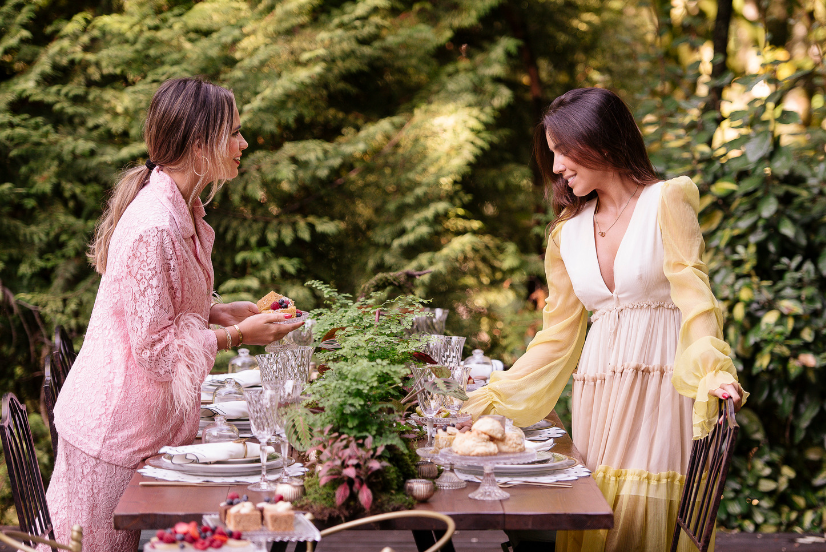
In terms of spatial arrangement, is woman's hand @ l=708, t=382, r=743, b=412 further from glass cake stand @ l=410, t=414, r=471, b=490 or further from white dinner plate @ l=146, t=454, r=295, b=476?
white dinner plate @ l=146, t=454, r=295, b=476

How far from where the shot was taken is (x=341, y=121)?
5.13m

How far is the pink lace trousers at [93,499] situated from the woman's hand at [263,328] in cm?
43

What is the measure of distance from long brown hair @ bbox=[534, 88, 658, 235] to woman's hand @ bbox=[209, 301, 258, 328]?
1.06 metres

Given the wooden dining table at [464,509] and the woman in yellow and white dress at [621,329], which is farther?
the woman in yellow and white dress at [621,329]

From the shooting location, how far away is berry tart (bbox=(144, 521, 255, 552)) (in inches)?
47.1

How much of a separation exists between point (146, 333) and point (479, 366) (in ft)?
4.48

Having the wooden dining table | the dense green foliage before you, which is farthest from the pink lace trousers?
the dense green foliage

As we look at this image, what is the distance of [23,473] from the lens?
191 centimetres

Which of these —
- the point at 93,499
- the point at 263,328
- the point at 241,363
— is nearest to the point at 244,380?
the point at 241,363

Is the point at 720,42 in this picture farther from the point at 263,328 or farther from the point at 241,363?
the point at 263,328

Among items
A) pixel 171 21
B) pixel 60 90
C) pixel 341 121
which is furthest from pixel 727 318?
pixel 60 90

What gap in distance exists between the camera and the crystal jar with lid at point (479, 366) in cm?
271

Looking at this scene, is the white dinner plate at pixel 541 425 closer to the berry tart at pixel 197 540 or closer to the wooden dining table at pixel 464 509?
the wooden dining table at pixel 464 509

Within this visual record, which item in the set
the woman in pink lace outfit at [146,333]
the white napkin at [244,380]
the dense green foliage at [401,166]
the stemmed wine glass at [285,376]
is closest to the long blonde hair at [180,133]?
the woman in pink lace outfit at [146,333]
